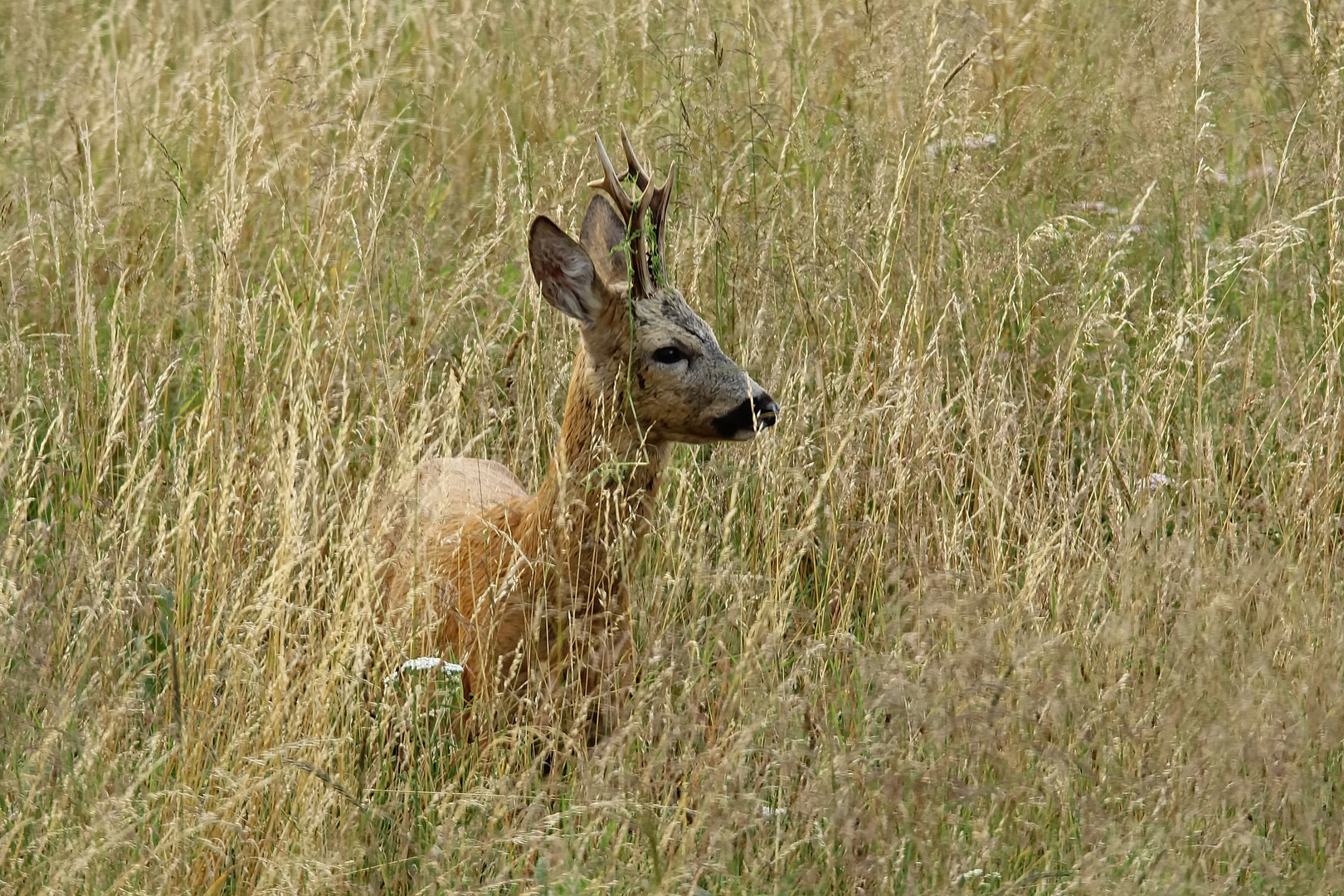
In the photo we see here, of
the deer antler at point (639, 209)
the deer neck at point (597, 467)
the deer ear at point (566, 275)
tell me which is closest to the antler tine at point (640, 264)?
the deer antler at point (639, 209)

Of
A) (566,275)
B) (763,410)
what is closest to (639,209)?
(566,275)

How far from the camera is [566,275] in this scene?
12.4 feet

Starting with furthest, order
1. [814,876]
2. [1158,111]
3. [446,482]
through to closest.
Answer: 1. [1158,111]
2. [446,482]
3. [814,876]

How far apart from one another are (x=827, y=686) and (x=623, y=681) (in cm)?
44

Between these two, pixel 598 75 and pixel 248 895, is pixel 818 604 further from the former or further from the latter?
pixel 598 75

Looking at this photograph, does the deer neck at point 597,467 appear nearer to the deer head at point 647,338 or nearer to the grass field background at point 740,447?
the deer head at point 647,338

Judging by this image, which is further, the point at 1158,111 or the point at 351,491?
the point at 1158,111

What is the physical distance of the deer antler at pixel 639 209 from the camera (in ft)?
11.8

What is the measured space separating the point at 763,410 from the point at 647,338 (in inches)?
14.5

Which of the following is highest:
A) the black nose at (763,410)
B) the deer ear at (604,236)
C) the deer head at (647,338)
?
the deer ear at (604,236)

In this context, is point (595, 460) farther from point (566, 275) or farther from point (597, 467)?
point (566, 275)

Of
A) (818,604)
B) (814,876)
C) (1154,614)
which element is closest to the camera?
(814,876)

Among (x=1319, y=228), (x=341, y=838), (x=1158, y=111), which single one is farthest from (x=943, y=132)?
(x=341, y=838)

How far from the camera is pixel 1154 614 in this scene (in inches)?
129
